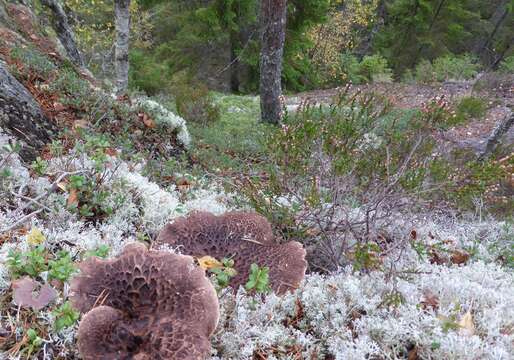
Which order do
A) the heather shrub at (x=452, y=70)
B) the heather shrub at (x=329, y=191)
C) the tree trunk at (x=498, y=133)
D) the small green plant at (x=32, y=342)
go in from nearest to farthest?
1. the small green plant at (x=32, y=342)
2. the heather shrub at (x=329, y=191)
3. the tree trunk at (x=498, y=133)
4. the heather shrub at (x=452, y=70)

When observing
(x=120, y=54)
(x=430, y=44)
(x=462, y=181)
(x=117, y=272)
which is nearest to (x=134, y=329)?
(x=117, y=272)

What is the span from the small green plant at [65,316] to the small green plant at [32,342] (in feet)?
0.27

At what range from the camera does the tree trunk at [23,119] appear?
3604mm

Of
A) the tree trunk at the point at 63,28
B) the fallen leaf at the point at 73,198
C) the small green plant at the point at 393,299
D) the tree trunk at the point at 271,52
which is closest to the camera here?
the small green plant at the point at 393,299

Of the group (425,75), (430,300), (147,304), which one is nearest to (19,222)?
(147,304)

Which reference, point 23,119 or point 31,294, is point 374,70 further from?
point 31,294

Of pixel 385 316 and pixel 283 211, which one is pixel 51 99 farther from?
pixel 385 316

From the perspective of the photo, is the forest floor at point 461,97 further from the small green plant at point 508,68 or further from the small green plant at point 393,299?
the small green plant at point 393,299

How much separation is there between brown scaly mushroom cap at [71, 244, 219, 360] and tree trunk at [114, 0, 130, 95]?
6.78 metres

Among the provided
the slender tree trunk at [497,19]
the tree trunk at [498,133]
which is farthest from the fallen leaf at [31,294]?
the slender tree trunk at [497,19]

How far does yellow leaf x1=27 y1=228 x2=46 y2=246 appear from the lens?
2.32m

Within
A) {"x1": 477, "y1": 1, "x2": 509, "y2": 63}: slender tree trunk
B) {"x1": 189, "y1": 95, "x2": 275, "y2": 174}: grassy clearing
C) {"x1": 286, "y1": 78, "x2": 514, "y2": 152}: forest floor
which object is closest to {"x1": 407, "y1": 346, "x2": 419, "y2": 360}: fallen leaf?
{"x1": 189, "y1": 95, "x2": 275, "y2": 174}: grassy clearing

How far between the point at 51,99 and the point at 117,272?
3992mm

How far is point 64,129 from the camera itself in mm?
4387
